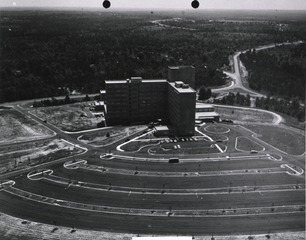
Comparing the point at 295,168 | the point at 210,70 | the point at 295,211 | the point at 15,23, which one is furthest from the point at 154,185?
the point at 15,23

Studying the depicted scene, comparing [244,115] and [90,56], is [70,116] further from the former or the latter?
[90,56]

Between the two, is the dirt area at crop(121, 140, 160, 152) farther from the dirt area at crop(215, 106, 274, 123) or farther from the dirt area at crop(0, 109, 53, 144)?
the dirt area at crop(215, 106, 274, 123)

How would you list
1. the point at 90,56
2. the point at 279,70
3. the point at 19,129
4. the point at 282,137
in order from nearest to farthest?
1. the point at 282,137
2. the point at 19,129
3. the point at 279,70
4. the point at 90,56

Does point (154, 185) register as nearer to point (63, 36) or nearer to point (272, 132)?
point (272, 132)

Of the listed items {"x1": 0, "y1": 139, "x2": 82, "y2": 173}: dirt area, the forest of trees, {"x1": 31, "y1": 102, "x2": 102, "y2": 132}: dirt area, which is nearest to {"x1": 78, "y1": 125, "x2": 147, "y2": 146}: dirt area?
{"x1": 0, "y1": 139, "x2": 82, "y2": 173}: dirt area

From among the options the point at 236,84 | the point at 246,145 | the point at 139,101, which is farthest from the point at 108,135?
the point at 236,84
